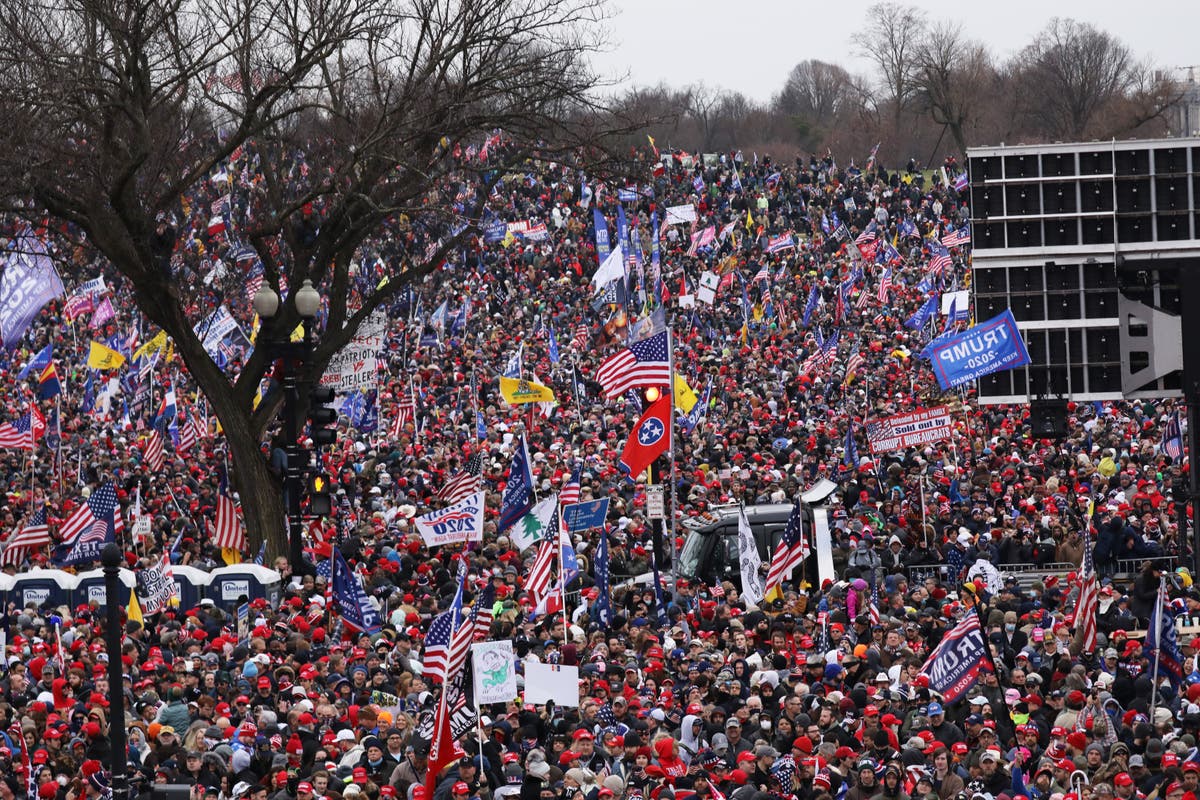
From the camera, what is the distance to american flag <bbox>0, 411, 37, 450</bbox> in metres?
33.0

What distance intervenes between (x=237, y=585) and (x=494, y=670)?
31.9 ft

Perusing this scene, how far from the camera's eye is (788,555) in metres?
24.1

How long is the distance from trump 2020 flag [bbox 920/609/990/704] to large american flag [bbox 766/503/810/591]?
284 inches

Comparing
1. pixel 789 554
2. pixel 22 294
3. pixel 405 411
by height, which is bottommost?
pixel 789 554

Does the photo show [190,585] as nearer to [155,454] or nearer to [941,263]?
[155,454]

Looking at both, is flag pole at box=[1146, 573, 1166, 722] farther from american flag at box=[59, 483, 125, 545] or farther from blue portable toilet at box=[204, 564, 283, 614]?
american flag at box=[59, 483, 125, 545]

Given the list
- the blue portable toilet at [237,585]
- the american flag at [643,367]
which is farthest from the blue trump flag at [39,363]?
the american flag at [643,367]

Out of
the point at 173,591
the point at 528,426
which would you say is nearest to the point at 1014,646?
the point at 173,591

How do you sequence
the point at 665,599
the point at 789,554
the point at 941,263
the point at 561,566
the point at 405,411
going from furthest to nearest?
the point at 941,263 < the point at 405,411 < the point at 665,599 < the point at 789,554 < the point at 561,566

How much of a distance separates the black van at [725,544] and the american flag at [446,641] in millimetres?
8008

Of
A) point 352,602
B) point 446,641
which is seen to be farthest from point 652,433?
point 446,641

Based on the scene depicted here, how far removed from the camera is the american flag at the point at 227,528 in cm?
2912

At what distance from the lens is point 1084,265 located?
83.1 feet

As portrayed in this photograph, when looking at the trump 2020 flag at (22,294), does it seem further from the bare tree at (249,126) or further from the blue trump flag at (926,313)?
the blue trump flag at (926,313)
